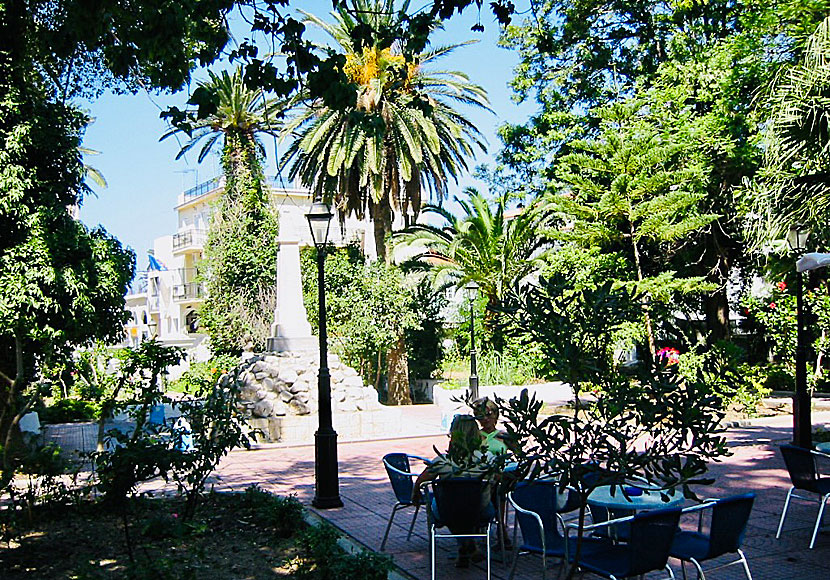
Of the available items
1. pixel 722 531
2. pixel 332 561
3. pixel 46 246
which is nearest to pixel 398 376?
pixel 46 246

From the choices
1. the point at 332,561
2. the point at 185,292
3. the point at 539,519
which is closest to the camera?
the point at 539,519

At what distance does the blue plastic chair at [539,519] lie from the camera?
5523mm

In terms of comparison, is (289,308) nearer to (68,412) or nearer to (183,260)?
(68,412)

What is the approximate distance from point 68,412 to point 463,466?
17.0 meters

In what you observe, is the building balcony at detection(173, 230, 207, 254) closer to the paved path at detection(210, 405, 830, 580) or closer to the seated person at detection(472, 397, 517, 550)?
the paved path at detection(210, 405, 830, 580)

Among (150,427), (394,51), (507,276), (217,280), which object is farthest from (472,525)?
(217,280)

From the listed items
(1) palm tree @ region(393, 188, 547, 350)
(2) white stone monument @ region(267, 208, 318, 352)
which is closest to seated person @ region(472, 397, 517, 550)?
(2) white stone monument @ region(267, 208, 318, 352)

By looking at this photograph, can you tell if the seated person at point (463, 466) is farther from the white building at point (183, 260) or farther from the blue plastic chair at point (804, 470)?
the white building at point (183, 260)

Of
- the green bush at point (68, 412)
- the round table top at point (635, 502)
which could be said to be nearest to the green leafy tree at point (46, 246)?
the green bush at point (68, 412)

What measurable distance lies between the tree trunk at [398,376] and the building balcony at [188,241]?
3214 centimetres

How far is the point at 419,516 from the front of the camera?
8.57m

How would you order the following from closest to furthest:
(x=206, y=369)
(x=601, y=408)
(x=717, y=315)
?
(x=601, y=408) < (x=717, y=315) < (x=206, y=369)

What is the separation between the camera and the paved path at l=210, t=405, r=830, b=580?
6.56 meters

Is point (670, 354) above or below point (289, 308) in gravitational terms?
below
